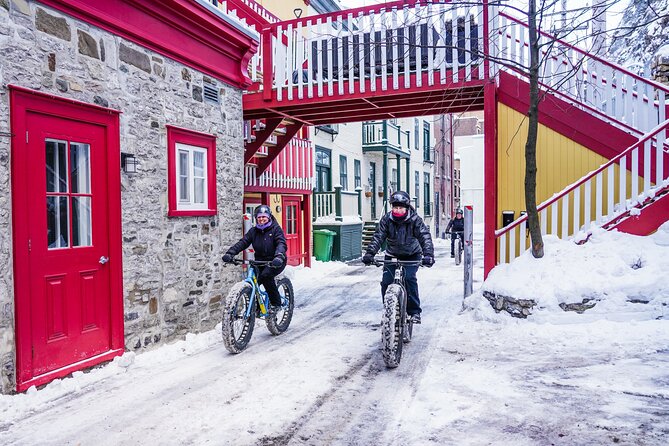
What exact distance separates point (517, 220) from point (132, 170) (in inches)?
201

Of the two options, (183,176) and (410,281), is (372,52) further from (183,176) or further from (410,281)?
(410,281)

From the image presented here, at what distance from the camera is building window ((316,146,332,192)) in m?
17.0

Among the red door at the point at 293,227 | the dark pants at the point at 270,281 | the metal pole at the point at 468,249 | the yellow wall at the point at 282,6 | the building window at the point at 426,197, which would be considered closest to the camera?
the dark pants at the point at 270,281

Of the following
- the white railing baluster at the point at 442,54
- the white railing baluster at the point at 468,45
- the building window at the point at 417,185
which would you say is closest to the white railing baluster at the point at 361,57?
the white railing baluster at the point at 442,54

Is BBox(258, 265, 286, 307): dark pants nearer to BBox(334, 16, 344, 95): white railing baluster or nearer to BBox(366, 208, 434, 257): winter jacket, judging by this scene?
BBox(366, 208, 434, 257): winter jacket

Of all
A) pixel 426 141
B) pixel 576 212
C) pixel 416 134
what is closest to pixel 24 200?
pixel 576 212

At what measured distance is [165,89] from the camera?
20.2ft

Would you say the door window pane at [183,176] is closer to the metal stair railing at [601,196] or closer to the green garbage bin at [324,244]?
the metal stair railing at [601,196]

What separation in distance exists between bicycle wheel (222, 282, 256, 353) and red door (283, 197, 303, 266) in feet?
25.7

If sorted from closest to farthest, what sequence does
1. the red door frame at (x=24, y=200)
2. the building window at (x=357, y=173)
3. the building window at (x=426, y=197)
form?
the red door frame at (x=24, y=200), the building window at (x=357, y=173), the building window at (x=426, y=197)

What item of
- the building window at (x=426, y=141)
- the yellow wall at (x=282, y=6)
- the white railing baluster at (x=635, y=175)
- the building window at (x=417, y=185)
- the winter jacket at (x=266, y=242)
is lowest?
the winter jacket at (x=266, y=242)

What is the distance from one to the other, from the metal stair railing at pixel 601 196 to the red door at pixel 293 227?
286 inches

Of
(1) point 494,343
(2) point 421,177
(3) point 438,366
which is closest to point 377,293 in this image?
(1) point 494,343

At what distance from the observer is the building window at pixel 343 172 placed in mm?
18766
